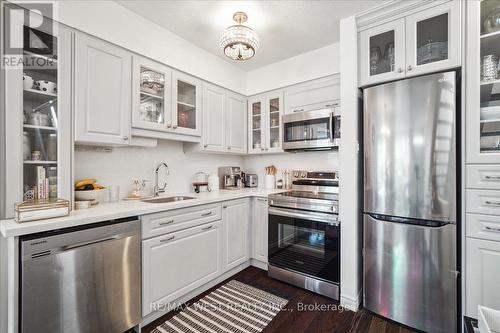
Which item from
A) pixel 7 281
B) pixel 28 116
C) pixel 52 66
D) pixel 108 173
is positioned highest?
pixel 52 66

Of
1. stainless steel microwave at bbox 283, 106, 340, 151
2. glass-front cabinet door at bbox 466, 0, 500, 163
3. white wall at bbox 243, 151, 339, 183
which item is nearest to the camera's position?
glass-front cabinet door at bbox 466, 0, 500, 163

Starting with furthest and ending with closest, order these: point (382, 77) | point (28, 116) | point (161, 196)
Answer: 1. point (161, 196)
2. point (382, 77)
3. point (28, 116)

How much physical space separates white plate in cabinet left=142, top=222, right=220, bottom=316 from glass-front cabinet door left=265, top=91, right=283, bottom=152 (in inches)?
51.9

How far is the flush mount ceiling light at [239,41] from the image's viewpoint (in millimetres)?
1863

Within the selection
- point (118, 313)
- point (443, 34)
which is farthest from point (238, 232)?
point (443, 34)

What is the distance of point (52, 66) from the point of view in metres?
1.63

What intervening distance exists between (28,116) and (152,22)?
138cm

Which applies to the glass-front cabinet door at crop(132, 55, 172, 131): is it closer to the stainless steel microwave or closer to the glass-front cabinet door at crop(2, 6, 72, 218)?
the glass-front cabinet door at crop(2, 6, 72, 218)

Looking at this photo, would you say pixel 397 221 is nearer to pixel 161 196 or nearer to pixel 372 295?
pixel 372 295

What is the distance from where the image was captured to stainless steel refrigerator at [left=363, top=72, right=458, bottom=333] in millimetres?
Answer: 1639

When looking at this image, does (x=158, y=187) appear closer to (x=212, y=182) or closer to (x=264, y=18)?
(x=212, y=182)

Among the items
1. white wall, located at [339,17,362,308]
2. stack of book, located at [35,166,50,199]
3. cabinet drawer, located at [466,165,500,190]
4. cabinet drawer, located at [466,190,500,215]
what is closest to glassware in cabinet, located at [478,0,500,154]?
cabinet drawer, located at [466,165,500,190]

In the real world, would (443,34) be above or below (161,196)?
above

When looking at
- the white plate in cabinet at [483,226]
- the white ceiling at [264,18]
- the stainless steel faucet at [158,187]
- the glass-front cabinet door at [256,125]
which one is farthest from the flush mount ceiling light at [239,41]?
the white plate in cabinet at [483,226]
